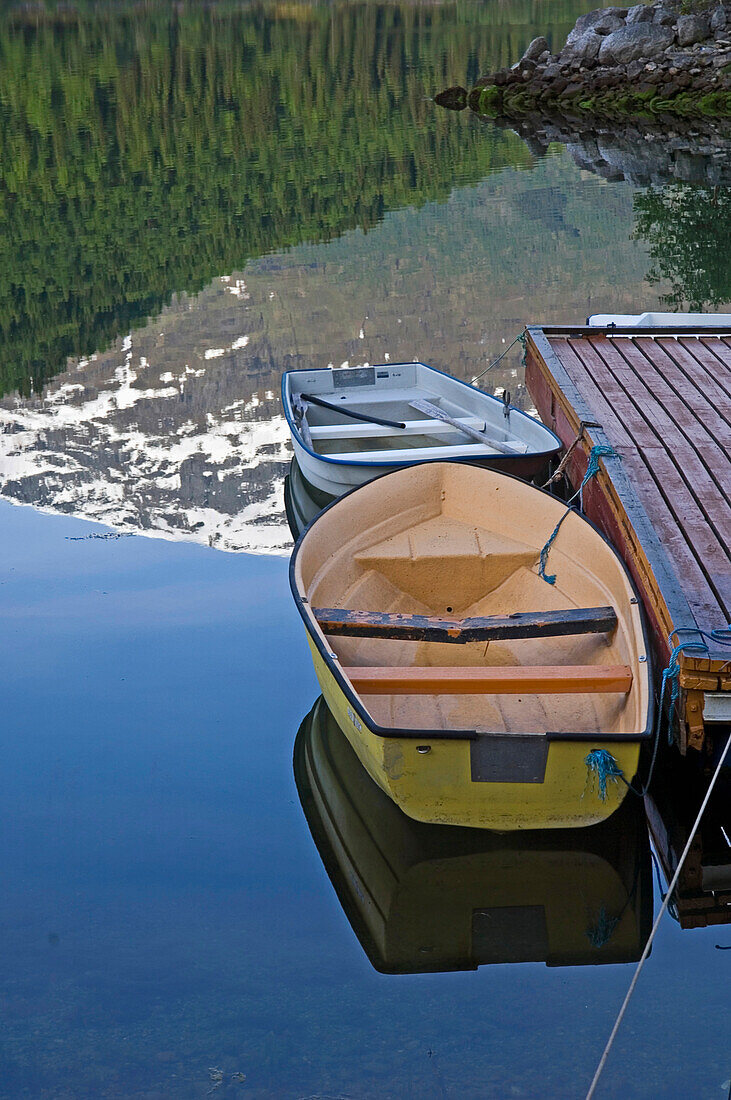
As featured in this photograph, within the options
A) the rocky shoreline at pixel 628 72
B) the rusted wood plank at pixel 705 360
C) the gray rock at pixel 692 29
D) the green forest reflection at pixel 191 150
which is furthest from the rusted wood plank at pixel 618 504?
the gray rock at pixel 692 29

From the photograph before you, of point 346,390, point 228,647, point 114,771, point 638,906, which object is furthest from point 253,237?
point 638,906

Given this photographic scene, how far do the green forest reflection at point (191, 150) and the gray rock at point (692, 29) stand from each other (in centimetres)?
737

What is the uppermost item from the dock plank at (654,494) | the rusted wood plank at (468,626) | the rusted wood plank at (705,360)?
the rusted wood plank at (705,360)

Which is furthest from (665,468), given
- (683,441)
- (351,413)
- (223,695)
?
A: (351,413)

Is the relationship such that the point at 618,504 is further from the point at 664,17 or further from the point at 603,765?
the point at 664,17

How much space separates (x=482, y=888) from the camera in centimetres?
491

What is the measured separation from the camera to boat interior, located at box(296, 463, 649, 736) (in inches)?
213

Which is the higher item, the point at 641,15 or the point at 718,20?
the point at 641,15

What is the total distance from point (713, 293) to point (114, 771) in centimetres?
1164

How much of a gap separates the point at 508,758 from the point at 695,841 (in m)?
1.17

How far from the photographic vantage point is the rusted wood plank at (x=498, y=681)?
17.5 ft

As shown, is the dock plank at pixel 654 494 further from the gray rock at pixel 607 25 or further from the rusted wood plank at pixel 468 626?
the gray rock at pixel 607 25

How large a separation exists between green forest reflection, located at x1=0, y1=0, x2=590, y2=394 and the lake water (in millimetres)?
187

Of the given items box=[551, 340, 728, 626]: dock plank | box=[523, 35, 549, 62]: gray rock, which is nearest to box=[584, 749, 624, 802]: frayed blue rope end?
box=[551, 340, 728, 626]: dock plank
